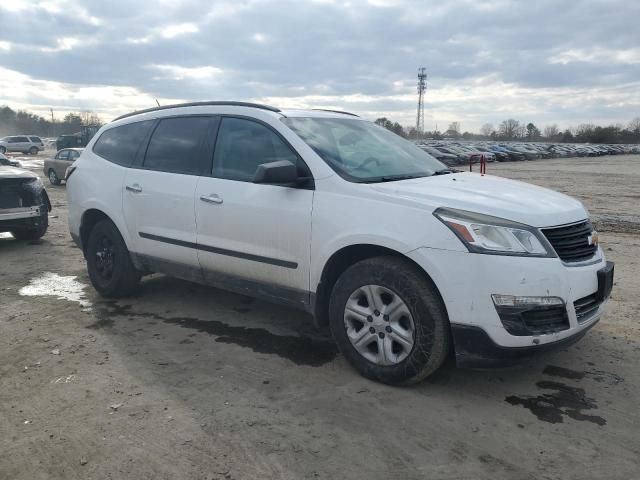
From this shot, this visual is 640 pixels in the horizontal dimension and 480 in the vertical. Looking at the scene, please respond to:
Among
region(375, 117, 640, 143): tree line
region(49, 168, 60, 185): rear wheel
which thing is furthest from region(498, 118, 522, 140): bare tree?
region(49, 168, 60, 185): rear wheel

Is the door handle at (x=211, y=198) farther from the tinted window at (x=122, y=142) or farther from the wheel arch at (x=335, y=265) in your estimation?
the tinted window at (x=122, y=142)

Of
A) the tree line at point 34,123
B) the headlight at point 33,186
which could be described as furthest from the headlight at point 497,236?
the tree line at point 34,123

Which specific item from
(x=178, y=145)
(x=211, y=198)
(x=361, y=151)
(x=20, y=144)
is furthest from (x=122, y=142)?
(x=20, y=144)

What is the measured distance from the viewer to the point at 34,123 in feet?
344

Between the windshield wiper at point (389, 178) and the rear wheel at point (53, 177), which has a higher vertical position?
the windshield wiper at point (389, 178)

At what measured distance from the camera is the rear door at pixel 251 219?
380cm

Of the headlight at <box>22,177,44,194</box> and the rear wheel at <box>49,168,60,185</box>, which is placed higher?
the headlight at <box>22,177,44,194</box>

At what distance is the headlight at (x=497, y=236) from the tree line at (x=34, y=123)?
96.1 m

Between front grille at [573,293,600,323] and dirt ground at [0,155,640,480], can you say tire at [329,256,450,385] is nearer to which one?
dirt ground at [0,155,640,480]

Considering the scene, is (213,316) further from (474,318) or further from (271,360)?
(474,318)

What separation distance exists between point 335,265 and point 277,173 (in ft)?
2.44

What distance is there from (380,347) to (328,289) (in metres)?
0.58

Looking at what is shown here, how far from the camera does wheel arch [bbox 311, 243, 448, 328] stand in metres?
3.48

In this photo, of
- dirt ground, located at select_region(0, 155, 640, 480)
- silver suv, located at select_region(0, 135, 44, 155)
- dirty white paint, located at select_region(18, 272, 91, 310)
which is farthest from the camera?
silver suv, located at select_region(0, 135, 44, 155)
